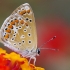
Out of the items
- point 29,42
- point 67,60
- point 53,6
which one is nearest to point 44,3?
point 53,6

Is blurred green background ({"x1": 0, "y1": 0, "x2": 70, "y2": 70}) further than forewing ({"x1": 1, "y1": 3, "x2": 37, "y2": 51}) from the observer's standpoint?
Yes

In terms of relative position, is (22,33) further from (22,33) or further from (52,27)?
(52,27)

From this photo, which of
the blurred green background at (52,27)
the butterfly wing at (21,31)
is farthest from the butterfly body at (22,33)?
the blurred green background at (52,27)

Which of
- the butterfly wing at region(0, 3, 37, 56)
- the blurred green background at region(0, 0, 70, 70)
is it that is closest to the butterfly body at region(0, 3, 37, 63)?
the butterfly wing at region(0, 3, 37, 56)

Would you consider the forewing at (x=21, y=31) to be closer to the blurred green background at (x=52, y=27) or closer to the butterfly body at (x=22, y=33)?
the butterfly body at (x=22, y=33)

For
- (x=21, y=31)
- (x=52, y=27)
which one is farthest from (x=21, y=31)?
(x=52, y=27)

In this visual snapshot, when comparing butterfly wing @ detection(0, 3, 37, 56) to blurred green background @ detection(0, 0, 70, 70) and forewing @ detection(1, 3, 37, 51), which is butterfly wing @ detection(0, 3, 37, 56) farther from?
blurred green background @ detection(0, 0, 70, 70)
